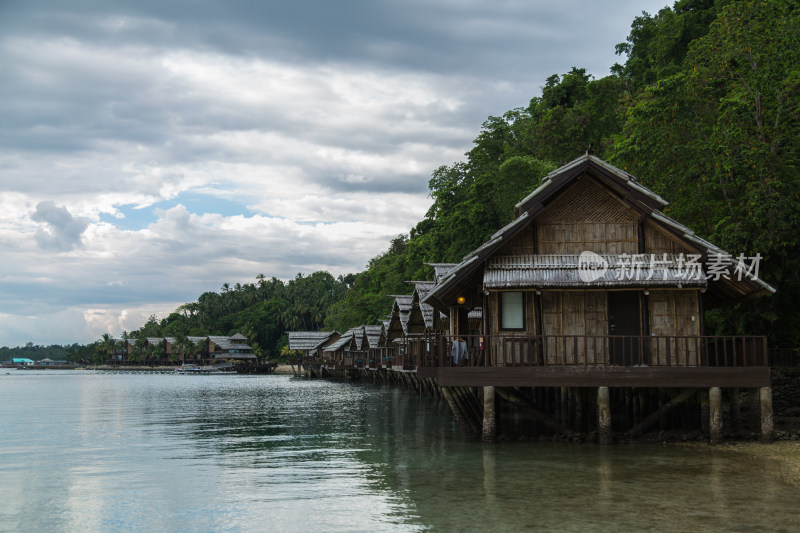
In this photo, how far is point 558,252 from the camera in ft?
68.3

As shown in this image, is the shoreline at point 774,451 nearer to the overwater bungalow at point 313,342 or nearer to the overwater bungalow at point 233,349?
the overwater bungalow at point 313,342

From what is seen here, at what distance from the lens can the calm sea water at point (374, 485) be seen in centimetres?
1184

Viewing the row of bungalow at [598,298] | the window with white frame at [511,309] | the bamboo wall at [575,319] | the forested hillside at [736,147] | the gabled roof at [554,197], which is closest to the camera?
the row of bungalow at [598,298]

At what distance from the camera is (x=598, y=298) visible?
20.4 m

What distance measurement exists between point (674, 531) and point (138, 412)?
32983 mm

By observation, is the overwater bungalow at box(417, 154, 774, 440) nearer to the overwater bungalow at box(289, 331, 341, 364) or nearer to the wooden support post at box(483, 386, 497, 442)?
the wooden support post at box(483, 386, 497, 442)

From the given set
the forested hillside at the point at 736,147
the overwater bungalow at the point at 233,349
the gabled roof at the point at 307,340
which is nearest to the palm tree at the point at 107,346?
the overwater bungalow at the point at 233,349

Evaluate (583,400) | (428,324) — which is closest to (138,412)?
(428,324)

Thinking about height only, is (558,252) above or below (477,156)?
below

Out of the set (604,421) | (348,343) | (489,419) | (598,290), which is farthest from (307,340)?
(604,421)

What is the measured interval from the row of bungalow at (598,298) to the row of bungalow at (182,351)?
114m

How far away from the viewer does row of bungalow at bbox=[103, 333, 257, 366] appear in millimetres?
130500

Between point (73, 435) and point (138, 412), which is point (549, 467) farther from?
point (138, 412)

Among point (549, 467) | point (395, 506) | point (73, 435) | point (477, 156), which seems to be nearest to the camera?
point (395, 506)
